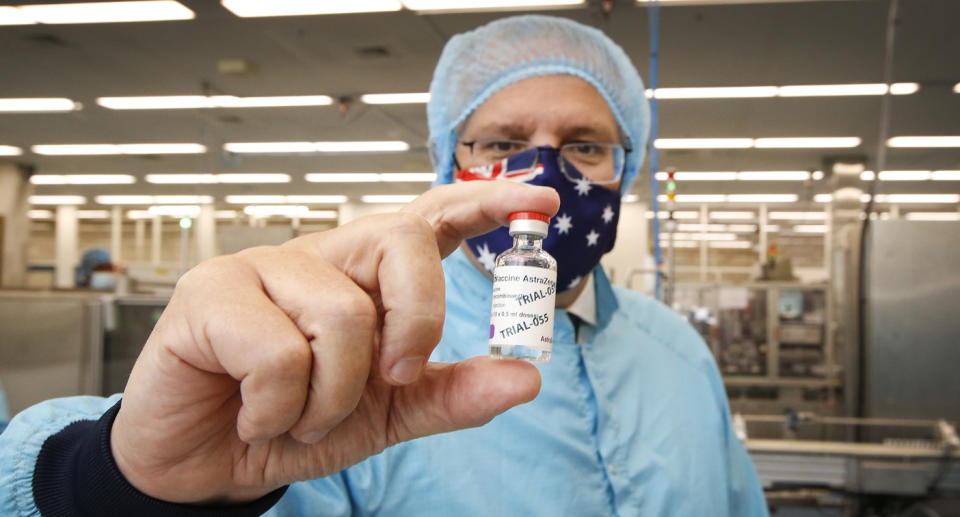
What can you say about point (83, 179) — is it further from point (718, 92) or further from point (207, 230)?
point (718, 92)

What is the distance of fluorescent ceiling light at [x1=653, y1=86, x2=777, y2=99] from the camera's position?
245 inches

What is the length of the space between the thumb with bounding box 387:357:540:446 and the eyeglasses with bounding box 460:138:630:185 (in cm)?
61

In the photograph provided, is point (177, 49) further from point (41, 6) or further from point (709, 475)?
point (709, 475)

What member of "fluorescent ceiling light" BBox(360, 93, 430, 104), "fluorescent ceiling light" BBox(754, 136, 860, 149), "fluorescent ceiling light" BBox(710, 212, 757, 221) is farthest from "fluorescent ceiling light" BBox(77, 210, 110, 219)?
"fluorescent ceiling light" BBox(754, 136, 860, 149)

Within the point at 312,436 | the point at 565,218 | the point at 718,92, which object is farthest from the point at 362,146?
the point at 312,436

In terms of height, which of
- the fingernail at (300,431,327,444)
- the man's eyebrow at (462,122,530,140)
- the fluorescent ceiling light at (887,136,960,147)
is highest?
the fluorescent ceiling light at (887,136,960,147)

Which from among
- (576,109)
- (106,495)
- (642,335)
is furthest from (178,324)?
(642,335)

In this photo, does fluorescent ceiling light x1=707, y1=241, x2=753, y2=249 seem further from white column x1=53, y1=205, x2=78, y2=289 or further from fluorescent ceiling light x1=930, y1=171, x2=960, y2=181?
white column x1=53, y1=205, x2=78, y2=289

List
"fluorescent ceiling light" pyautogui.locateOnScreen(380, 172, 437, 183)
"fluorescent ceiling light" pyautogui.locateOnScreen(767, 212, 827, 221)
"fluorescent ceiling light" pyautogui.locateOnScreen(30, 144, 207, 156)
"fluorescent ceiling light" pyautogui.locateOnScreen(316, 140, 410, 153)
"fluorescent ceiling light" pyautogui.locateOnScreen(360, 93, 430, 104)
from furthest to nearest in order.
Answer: "fluorescent ceiling light" pyautogui.locateOnScreen(767, 212, 827, 221) < "fluorescent ceiling light" pyautogui.locateOnScreen(380, 172, 437, 183) < "fluorescent ceiling light" pyautogui.locateOnScreen(30, 144, 207, 156) < "fluorescent ceiling light" pyautogui.locateOnScreen(316, 140, 410, 153) < "fluorescent ceiling light" pyautogui.locateOnScreen(360, 93, 430, 104)

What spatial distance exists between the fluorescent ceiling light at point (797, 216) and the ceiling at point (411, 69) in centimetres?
259

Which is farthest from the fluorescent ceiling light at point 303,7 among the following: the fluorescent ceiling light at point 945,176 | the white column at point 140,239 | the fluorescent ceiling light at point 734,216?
the white column at point 140,239

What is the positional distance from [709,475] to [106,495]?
1002 millimetres

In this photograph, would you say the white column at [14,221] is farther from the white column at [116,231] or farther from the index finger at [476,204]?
the index finger at [476,204]

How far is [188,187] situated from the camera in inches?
445
